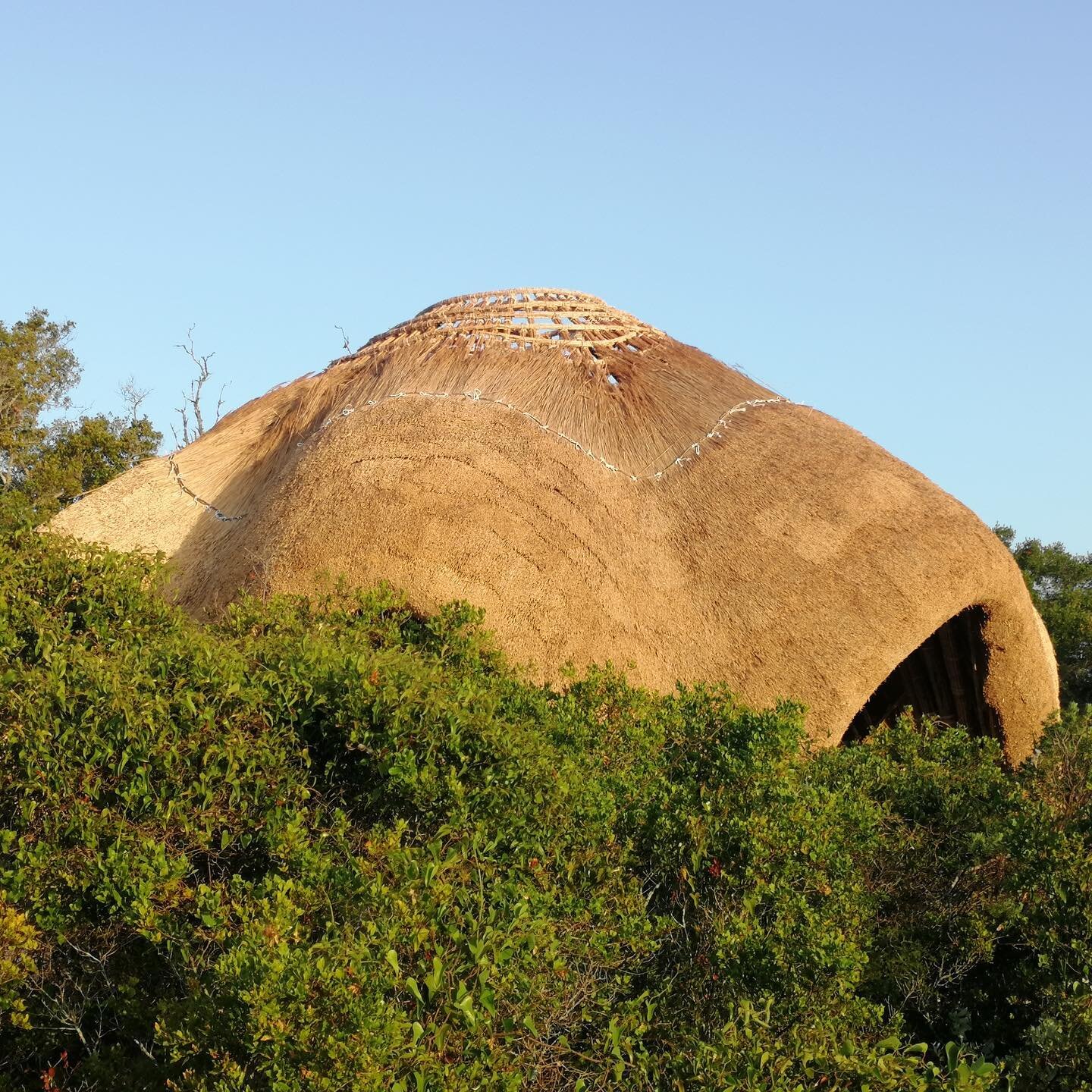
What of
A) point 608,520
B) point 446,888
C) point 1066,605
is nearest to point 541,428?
point 608,520

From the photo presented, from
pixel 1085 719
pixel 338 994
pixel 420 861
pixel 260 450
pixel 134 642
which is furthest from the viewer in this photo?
pixel 260 450

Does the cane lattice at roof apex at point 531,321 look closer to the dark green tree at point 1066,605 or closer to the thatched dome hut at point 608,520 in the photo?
the thatched dome hut at point 608,520

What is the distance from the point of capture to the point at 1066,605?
64.0 ft

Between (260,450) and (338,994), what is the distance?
7.19 metres

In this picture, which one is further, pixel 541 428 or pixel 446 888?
pixel 541 428

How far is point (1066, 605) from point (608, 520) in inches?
524

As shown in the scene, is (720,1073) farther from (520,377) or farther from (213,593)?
(520,377)

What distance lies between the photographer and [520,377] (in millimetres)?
9312

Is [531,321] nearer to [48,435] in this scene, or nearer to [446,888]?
[446,888]

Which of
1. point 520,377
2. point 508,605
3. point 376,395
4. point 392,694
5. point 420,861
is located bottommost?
point 420,861

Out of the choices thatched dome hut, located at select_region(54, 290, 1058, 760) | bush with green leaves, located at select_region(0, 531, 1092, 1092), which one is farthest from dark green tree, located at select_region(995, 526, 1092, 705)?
bush with green leaves, located at select_region(0, 531, 1092, 1092)

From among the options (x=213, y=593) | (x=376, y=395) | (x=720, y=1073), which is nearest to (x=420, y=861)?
(x=720, y=1073)

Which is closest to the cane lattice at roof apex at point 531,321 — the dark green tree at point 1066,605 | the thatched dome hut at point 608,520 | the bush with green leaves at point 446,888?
the thatched dome hut at point 608,520

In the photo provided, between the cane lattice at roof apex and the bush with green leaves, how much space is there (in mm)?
4273
